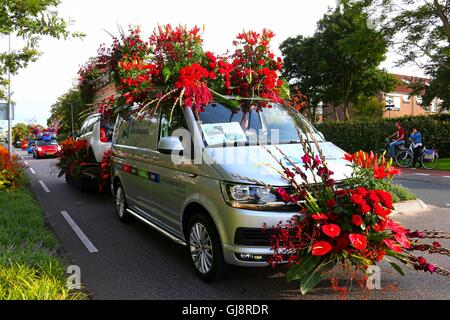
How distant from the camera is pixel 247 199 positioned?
3.76 meters

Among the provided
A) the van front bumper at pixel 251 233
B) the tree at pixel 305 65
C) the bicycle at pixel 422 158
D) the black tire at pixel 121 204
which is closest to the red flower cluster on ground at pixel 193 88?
the van front bumper at pixel 251 233

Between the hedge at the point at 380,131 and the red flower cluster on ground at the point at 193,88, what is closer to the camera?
the red flower cluster on ground at the point at 193,88

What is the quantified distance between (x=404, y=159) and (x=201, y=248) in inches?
607

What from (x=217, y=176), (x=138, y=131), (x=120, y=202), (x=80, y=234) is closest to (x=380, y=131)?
(x=120, y=202)

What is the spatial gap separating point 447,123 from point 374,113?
22892 mm

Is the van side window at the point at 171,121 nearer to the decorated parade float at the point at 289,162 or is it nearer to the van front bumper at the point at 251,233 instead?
the decorated parade float at the point at 289,162

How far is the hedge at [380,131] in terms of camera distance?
66.4 ft

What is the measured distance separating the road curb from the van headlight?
4.86 meters

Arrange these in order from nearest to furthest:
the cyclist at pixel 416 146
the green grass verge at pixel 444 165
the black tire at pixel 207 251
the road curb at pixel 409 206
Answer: the black tire at pixel 207 251
the road curb at pixel 409 206
the green grass verge at pixel 444 165
the cyclist at pixel 416 146

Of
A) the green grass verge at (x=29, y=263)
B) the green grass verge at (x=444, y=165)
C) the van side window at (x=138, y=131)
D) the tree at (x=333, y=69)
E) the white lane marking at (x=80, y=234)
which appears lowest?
the white lane marking at (x=80, y=234)

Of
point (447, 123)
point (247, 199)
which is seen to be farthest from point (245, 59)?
point (447, 123)

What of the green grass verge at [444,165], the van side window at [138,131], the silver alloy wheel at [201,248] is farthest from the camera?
the green grass verge at [444,165]

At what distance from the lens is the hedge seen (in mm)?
20234
